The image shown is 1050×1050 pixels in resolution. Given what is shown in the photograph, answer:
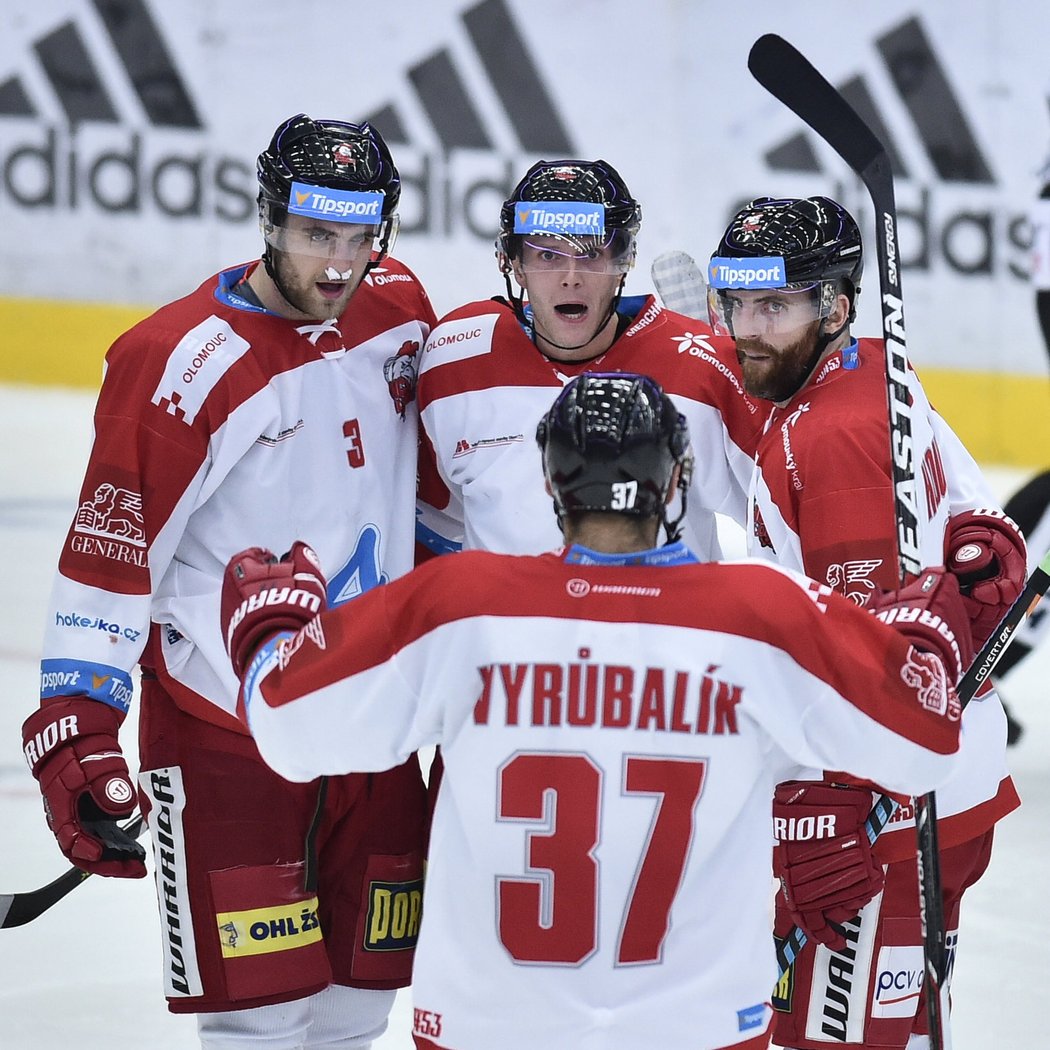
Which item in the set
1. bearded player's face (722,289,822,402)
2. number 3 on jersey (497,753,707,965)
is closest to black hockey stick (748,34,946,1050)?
bearded player's face (722,289,822,402)

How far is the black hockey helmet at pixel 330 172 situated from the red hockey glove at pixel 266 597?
2.13 feet

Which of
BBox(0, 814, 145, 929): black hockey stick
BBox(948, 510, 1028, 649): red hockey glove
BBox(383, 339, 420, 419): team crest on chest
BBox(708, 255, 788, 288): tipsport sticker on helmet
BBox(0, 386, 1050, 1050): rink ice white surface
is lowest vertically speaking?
BBox(0, 386, 1050, 1050): rink ice white surface

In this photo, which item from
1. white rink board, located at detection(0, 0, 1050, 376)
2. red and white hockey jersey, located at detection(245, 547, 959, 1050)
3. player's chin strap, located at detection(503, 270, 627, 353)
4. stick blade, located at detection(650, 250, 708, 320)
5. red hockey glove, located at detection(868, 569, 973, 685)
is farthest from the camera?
white rink board, located at detection(0, 0, 1050, 376)

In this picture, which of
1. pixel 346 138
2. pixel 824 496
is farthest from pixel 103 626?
pixel 824 496

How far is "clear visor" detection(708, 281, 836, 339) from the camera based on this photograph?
2.48 m

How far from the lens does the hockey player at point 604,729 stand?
178 cm

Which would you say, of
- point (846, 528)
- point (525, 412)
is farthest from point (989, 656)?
point (525, 412)

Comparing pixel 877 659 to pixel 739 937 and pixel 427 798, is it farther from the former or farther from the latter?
pixel 427 798

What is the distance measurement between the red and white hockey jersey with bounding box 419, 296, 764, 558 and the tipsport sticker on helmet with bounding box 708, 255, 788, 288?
17 centimetres

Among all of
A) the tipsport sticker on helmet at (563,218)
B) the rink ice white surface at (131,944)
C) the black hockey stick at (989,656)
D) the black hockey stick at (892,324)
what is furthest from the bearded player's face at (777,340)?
the rink ice white surface at (131,944)

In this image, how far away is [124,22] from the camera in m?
7.94

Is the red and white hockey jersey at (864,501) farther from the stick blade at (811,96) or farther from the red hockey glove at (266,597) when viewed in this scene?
the red hockey glove at (266,597)

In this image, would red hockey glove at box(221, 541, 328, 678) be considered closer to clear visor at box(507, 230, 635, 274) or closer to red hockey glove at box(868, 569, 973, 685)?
red hockey glove at box(868, 569, 973, 685)

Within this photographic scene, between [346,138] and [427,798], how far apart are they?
2.86 feet
